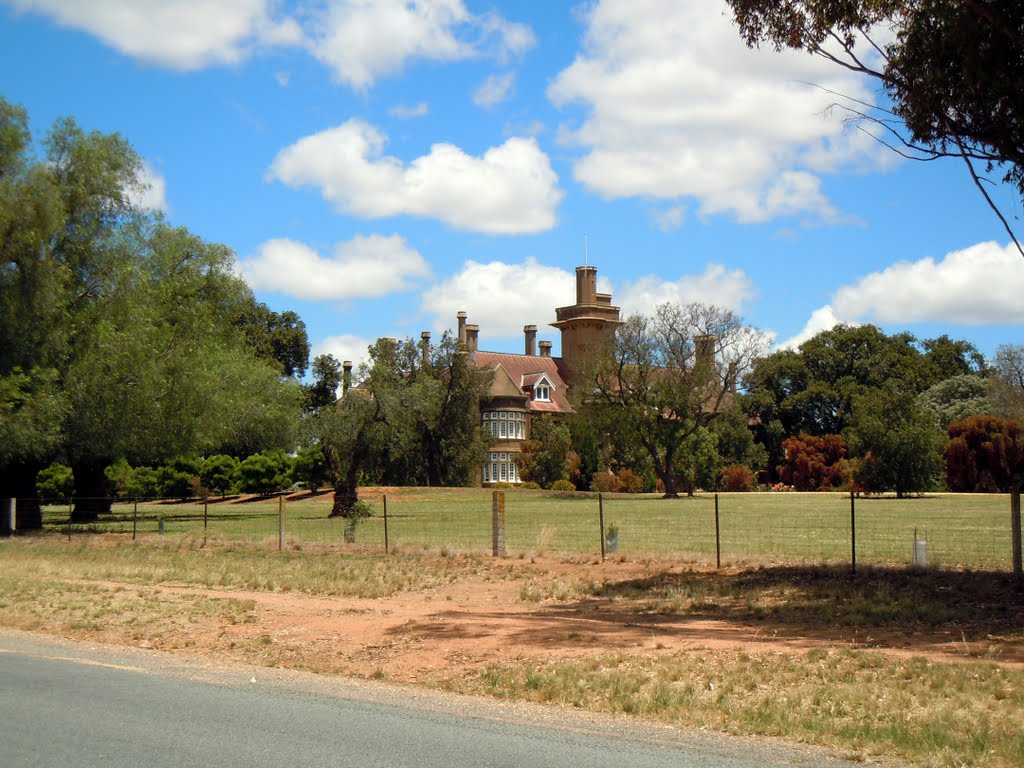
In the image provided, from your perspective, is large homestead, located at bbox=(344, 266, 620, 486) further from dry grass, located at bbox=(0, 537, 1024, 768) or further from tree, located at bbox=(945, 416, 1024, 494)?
dry grass, located at bbox=(0, 537, 1024, 768)

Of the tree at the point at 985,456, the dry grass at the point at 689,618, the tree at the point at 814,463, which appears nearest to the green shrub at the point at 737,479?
the tree at the point at 814,463

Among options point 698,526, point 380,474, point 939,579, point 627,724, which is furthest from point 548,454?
point 627,724

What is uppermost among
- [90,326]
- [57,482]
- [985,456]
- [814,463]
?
[90,326]

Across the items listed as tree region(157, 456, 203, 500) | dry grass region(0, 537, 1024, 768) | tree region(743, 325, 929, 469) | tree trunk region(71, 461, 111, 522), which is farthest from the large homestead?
dry grass region(0, 537, 1024, 768)

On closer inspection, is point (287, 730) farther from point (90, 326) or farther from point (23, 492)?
point (23, 492)

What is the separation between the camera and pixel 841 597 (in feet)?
55.2

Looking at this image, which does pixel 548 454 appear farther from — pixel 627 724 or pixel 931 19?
pixel 627 724

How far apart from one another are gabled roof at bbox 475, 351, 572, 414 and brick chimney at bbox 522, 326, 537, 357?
1690mm

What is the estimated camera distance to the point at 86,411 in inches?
1364

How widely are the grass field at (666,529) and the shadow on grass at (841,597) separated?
1.71 metres

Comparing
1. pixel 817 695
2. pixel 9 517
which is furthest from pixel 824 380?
pixel 817 695

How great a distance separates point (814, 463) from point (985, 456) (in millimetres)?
14942

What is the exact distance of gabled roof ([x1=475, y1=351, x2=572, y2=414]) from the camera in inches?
3794

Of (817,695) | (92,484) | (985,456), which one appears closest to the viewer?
(817,695)
